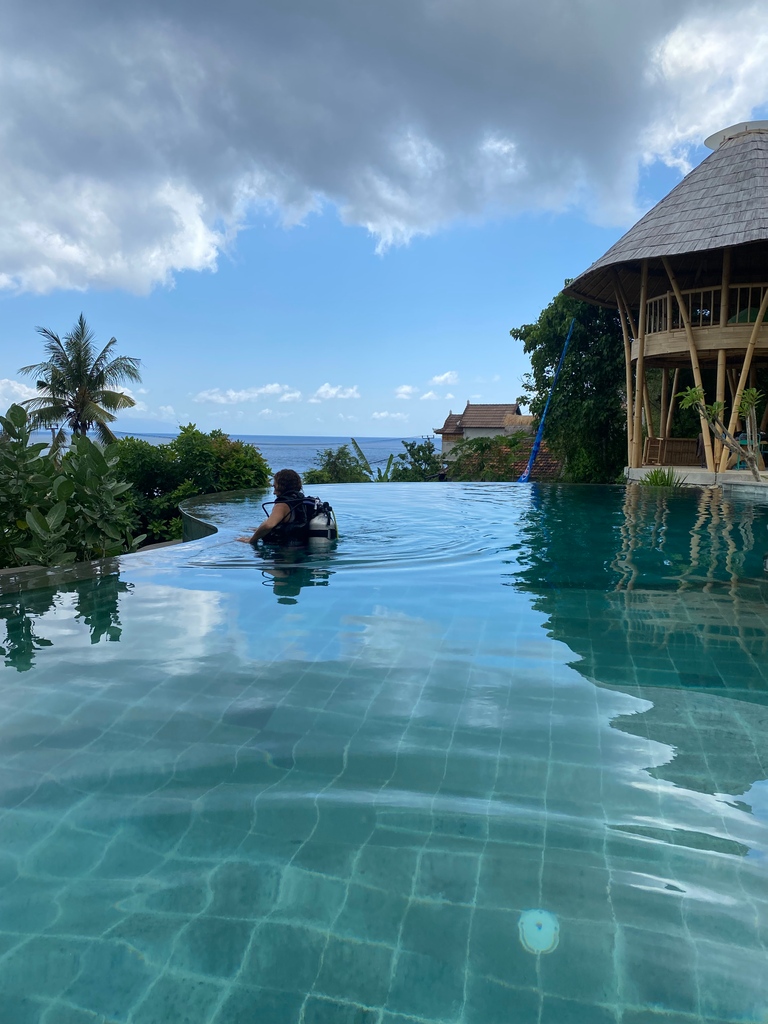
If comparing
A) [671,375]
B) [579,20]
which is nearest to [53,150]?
[579,20]

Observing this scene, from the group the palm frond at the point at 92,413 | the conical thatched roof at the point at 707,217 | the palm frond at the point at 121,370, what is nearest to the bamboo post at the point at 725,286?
the conical thatched roof at the point at 707,217

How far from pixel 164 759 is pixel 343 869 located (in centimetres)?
97

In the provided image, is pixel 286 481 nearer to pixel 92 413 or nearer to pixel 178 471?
Result: pixel 178 471

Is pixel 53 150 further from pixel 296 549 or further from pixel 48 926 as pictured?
pixel 48 926

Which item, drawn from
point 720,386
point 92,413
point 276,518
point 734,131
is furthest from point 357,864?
point 92,413

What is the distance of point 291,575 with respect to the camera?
20.7ft

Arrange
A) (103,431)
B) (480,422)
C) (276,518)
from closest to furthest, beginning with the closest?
1. (276,518)
2. (103,431)
3. (480,422)

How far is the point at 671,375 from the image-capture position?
22016 mm

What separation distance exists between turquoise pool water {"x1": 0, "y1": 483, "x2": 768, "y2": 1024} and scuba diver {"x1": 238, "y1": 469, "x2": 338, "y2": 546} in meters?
2.69

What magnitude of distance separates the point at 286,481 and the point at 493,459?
18.0 meters

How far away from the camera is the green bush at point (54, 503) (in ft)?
20.2

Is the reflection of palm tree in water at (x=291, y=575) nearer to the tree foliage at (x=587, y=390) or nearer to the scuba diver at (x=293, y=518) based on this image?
the scuba diver at (x=293, y=518)

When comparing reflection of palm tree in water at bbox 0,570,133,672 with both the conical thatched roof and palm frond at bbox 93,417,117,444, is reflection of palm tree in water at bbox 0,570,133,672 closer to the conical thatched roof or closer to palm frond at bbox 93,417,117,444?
the conical thatched roof

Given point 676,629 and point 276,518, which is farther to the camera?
point 276,518
